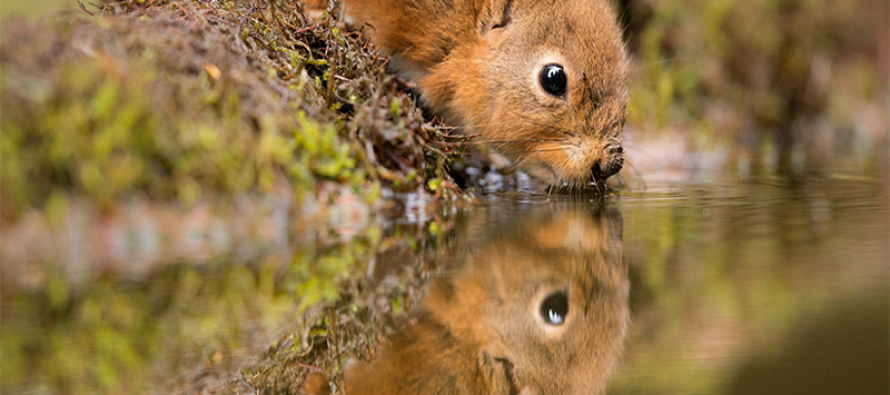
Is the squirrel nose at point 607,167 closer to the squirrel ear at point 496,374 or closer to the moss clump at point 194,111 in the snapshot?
the moss clump at point 194,111

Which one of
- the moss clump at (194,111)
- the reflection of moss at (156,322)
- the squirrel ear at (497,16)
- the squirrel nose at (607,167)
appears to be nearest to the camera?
the reflection of moss at (156,322)

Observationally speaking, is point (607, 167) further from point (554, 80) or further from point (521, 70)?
point (521, 70)

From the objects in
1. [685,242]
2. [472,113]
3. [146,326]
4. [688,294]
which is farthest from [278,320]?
[472,113]

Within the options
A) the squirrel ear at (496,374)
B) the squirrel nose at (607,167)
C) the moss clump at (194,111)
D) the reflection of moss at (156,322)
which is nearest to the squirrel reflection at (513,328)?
the squirrel ear at (496,374)

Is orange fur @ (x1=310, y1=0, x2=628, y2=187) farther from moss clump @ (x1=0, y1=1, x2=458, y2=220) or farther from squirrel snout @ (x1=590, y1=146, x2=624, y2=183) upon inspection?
moss clump @ (x1=0, y1=1, x2=458, y2=220)

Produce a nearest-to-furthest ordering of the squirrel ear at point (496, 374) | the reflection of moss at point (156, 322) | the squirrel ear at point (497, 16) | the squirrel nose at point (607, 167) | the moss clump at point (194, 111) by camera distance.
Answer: the reflection of moss at point (156, 322) < the squirrel ear at point (496, 374) < the moss clump at point (194, 111) < the squirrel nose at point (607, 167) < the squirrel ear at point (497, 16)
